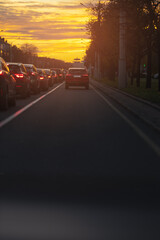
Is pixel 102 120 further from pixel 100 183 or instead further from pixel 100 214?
pixel 100 214

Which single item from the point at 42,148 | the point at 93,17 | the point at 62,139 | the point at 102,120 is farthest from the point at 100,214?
the point at 93,17

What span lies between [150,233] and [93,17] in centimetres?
6597

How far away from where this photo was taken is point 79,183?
712cm

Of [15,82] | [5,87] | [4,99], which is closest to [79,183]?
[5,87]

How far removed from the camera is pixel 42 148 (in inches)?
404

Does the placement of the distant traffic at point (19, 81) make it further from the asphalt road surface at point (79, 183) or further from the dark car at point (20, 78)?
the asphalt road surface at point (79, 183)

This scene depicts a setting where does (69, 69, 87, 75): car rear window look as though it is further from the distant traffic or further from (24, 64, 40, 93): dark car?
(24, 64, 40, 93): dark car

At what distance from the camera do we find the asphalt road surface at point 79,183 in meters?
5.10

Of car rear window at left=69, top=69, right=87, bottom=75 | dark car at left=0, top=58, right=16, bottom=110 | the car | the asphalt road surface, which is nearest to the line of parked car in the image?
dark car at left=0, top=58, right=16, bottom=110

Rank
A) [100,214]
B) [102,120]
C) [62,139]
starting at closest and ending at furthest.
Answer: [100,214] → [62,139] → [102,120]

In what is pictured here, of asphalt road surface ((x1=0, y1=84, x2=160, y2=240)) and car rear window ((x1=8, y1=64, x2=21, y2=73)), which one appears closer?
asphalt road surface ((x1=0, y1=84, x2=160, y2=240))

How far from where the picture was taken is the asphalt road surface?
201 inches

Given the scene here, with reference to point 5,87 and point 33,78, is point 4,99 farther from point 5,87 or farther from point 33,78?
point 33,78

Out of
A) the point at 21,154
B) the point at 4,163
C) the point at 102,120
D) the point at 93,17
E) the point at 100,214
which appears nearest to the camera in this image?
the point at 100,214
